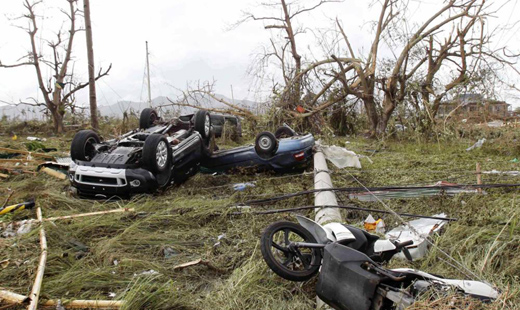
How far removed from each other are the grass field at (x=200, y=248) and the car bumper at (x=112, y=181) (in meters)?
0.15

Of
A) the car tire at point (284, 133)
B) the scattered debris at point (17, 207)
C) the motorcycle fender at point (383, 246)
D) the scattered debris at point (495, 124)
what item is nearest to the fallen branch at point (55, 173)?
the scattered debris at point (17, 207)

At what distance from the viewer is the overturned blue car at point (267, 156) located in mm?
6277

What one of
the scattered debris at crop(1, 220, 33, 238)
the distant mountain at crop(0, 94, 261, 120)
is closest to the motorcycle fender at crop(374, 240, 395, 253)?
the scattered debris at crop(1, 220, 33, 238)

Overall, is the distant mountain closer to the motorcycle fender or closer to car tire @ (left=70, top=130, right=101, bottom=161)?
car tire @ (left=70, top=130, right=101, bottom=161)

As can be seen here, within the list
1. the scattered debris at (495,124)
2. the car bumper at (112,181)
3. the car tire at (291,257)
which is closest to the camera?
the car tire at (291,257)

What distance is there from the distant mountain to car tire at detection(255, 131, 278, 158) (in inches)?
203

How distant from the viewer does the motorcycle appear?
1834mm

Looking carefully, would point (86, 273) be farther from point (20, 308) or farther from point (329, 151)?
point (329, 151)

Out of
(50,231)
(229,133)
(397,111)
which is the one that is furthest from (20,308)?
(397,111)

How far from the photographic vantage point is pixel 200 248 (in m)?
3.36

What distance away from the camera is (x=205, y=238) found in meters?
3.59

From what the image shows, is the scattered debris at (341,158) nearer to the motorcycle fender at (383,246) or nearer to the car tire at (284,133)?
the car tire at (284,133)

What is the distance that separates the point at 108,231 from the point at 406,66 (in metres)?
8.74

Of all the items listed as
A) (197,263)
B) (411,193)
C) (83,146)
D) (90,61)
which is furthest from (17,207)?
(90,61)
